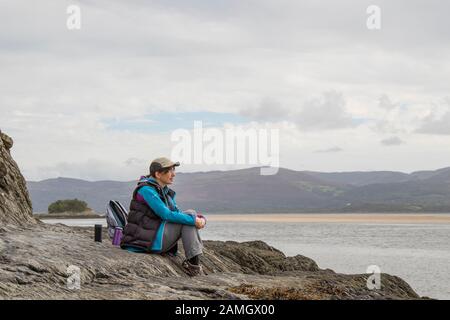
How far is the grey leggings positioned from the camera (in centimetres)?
1398

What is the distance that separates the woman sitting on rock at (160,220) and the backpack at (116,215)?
856mm

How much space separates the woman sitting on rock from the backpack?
856mm

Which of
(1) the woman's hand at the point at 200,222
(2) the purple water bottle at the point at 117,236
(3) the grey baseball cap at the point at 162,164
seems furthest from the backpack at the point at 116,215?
(1) the woman's hand at the point at 200,222

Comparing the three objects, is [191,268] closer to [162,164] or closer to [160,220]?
[160,220]

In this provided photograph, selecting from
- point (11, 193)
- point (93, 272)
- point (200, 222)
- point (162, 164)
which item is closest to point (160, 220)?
point (200, 222)

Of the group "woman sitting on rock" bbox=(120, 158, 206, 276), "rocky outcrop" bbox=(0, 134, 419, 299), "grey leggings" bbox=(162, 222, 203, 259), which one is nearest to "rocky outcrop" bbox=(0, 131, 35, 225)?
"rocky outcrop" bbox=(0, 134, 419, 299)

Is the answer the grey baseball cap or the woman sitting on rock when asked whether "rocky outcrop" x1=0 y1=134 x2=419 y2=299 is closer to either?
the woman sitting on rock

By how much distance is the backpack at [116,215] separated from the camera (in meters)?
15.3

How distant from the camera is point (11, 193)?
1756 cm

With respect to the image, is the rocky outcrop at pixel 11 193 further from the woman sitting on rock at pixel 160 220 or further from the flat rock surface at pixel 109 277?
the woman sitting on rock at pixel 160 220

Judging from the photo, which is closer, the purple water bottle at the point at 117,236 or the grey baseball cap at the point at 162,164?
the grey baseball cap at the point at 162,164

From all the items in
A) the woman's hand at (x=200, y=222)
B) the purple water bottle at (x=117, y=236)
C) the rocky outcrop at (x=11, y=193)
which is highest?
the rocky outcrop at (x=11, y=193)

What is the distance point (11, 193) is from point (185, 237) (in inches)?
225
